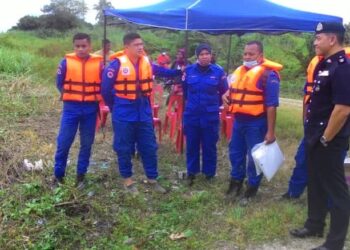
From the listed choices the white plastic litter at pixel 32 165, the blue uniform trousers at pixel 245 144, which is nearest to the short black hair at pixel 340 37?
the blue uniform trousers at pixel 245 144

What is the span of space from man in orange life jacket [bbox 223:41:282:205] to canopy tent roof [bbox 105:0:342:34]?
1.23 m

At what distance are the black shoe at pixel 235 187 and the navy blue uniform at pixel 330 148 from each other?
140 cm

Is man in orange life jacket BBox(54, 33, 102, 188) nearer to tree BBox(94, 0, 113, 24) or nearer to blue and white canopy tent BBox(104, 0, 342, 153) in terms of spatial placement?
blue and white canopy tent BBox(104, 0, 342, 153)

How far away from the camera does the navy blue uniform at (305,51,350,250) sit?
3592 mm

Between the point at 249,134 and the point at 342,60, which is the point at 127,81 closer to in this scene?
the point at 249,134

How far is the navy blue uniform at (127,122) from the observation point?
16.5 ft

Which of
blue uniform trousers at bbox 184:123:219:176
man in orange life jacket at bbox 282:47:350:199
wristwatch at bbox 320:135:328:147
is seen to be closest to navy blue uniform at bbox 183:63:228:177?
blue uniform trousers at bbox 184:123:219:176

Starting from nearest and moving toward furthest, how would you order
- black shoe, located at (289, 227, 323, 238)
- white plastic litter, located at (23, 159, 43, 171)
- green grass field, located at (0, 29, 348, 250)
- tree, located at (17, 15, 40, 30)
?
green grass field, located at (0, 29, 348, 250)
black shoe, located at (289, 227, 323, 238)
white plastic litter, located at (23, 159, 43, 171)
tree, located at (17, 15, 40, 30)

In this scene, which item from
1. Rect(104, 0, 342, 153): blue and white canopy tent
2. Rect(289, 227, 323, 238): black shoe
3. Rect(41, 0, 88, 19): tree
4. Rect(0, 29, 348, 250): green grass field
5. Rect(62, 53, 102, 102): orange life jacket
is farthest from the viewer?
A: Rect(41, 0, 88, 19): tree

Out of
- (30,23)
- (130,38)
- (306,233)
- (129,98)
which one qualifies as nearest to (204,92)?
(129,98)

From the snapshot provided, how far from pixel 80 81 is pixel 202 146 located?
5.39ft

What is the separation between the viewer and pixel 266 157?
469 centimetres

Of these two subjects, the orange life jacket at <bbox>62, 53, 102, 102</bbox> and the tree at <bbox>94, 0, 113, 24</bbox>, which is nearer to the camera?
the orange life jacket at <bbox>62, 53, 102, 102</bbox>

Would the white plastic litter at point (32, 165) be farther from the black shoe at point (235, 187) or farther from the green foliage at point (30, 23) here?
the green foliage at point (30, 23)
